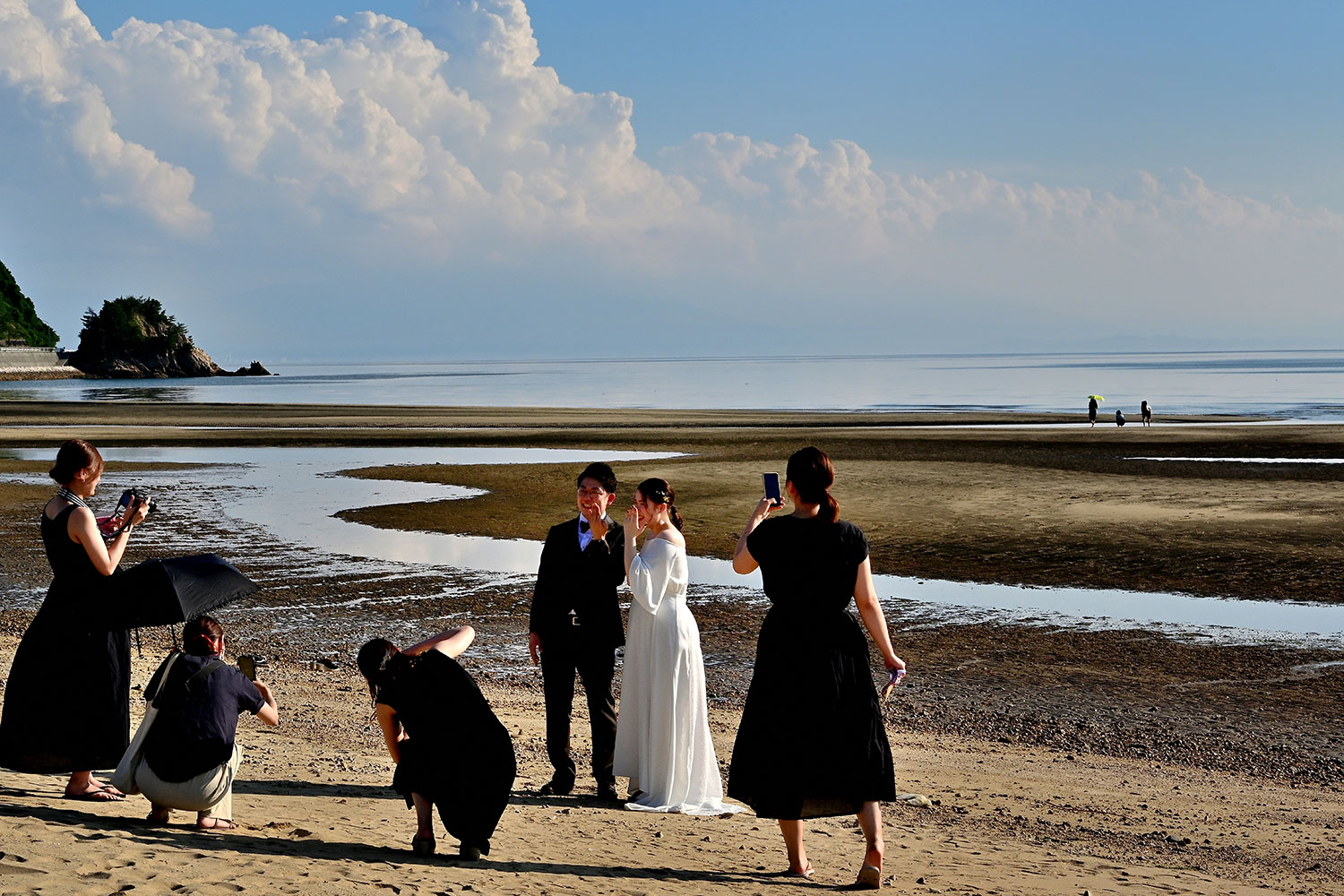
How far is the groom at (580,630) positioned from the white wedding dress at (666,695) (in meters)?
0.29

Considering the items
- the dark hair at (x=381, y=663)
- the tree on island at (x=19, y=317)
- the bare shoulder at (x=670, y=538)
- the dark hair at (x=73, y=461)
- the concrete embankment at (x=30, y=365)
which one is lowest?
the dark hair at (x=381, y=663)

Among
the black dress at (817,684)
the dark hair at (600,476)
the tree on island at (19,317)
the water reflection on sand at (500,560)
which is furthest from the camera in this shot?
the tree on island at (19,317)

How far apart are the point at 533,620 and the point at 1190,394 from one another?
83374 millimetres

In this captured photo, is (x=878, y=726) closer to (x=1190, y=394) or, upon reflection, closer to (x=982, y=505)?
(x=982, y=505)

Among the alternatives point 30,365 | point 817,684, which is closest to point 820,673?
point 817,684

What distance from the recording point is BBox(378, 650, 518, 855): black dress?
6219mm

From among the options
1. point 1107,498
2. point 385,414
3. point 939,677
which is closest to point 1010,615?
point 939,677

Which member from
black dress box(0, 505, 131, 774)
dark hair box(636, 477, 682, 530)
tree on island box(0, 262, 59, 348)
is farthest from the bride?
tree on island box(0, 262, 59, 348)

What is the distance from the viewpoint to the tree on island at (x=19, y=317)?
552 feet

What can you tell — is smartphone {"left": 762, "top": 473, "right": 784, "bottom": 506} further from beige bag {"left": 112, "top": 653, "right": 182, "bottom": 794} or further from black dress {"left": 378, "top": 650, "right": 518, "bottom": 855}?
beige bag {"left": 112, "top": 653, "right": 182, "bottom": 794}

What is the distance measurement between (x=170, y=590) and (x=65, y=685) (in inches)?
33.1

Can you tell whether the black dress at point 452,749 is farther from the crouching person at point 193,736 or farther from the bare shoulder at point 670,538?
the bare shoulder at point 670,538

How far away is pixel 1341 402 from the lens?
69438 mm

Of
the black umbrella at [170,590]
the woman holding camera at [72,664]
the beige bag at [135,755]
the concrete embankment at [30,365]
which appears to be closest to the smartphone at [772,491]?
the black umbrella at [170,590]
